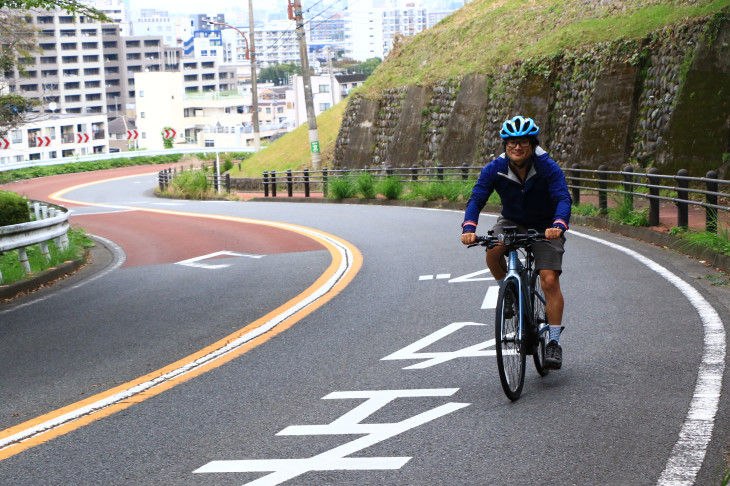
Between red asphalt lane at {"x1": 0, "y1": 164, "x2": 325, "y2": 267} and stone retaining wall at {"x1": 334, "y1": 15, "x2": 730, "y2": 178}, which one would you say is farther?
stone retaining wall at {"x1": 334, "y1": 15, "x2": 730, "y2": 178}

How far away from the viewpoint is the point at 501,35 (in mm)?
39562

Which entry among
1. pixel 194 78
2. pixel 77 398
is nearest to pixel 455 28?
pixel 77 398

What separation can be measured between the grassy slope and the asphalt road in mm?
15682

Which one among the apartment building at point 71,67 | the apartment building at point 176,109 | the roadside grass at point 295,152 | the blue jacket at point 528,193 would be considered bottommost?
the blue jacket at point 528,193

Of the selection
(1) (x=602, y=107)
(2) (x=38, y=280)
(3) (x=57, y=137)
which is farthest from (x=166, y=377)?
(3) (x=57, y=137)

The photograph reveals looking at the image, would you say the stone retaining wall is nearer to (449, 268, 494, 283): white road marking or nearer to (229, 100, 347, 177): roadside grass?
(449, 268, 494, 283): white road marking

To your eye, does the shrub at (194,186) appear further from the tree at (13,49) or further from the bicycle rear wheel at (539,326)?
the bicycle rear wheel at (539,326)

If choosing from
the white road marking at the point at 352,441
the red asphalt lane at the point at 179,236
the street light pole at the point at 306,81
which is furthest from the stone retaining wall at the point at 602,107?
the white road marking at the point at 352,441

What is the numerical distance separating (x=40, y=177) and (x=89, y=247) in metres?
52.3

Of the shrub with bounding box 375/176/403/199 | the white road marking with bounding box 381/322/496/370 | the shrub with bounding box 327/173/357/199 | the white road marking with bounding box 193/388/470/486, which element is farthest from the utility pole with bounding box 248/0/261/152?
the white road marking with bounding box 193/388/470/486

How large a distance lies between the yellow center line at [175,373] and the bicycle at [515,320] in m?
2.49

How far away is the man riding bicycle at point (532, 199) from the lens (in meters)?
6.11

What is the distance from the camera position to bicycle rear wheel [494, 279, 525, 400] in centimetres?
561

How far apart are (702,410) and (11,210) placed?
11343 mm
